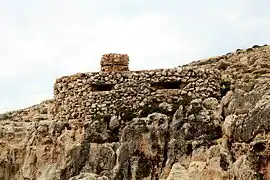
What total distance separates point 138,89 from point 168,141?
2683mm

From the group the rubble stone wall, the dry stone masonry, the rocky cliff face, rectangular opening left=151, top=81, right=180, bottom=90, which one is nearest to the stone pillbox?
the dry stone masonry

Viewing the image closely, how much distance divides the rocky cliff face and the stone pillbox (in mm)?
2275

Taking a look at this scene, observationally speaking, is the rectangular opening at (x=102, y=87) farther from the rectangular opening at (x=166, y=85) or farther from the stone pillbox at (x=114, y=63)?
the rectangular opening at (x=166, y=85)

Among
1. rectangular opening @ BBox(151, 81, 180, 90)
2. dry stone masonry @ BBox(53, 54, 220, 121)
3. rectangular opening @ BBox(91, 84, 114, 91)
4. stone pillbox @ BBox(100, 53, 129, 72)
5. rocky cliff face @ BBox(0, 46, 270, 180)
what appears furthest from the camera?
stone pillbox @ BBox(100, 53, 129, 72)

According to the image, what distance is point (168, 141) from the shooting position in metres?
19.7

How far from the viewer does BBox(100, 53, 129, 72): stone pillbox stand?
23.5 metres

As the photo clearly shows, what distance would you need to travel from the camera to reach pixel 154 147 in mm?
19734

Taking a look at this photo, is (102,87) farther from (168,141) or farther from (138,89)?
(168,141)

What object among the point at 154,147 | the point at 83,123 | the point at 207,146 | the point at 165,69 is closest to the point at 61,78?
the point at 83,123

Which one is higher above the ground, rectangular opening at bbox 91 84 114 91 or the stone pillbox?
the stone pillbox

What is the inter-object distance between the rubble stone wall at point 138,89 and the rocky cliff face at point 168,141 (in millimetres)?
113

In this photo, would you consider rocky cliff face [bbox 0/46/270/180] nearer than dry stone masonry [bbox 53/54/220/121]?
Yes

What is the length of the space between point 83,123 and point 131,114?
179cm

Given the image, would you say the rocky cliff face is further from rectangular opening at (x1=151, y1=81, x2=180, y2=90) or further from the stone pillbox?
the stone pillbox
